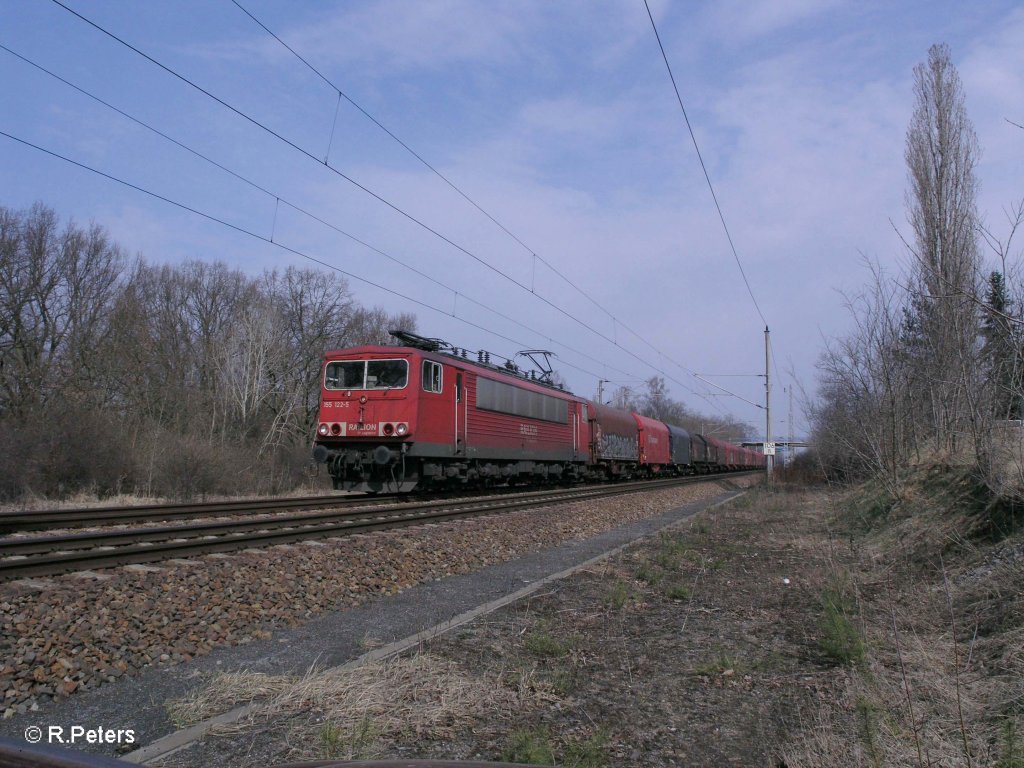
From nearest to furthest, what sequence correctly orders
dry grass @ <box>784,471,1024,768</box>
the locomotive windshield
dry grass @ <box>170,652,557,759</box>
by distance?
dry grass @ <box>784,471,1024,768</box> < dry grass @ <box>170,652,557,759</box> < the locomotive windshield

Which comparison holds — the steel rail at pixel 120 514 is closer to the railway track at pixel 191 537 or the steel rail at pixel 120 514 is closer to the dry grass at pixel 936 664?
the railway track at pixel 191 537

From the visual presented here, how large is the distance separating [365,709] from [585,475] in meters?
26.3

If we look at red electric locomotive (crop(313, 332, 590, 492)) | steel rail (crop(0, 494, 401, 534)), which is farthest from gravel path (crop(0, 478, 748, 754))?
red electric locomotive (crop(313, 332, 590, 492))

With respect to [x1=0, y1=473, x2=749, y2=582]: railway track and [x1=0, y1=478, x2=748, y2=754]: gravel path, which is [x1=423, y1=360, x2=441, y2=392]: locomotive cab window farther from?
[x1=0, y1=478, x2=748, y2=754]: gravel path

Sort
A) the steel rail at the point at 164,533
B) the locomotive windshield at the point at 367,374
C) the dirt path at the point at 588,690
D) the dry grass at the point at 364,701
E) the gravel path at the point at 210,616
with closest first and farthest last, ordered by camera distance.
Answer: the dirt path at the point at 588,690, the dry grass at the point at 364,701, the gravel path at the point at 210,616, the steel rail at the point at 164,533, the locomotive windshield at the point at 367,374

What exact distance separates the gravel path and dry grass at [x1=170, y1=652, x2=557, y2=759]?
39 centimetres

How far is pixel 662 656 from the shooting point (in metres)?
5.62

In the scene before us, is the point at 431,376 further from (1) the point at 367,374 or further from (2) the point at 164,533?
(2) the point at 164,533

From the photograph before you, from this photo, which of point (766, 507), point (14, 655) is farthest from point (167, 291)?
point (14, 655)

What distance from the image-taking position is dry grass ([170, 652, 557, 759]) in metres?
4.02

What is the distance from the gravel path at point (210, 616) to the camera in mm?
4629

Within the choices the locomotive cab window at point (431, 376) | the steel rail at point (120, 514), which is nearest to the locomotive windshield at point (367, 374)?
the locomotive cab window at point (431, 376)

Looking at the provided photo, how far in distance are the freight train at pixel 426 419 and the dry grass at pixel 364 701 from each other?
11.0m

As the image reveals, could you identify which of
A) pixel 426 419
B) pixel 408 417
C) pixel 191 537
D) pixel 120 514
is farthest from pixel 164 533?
pixel 426 419
